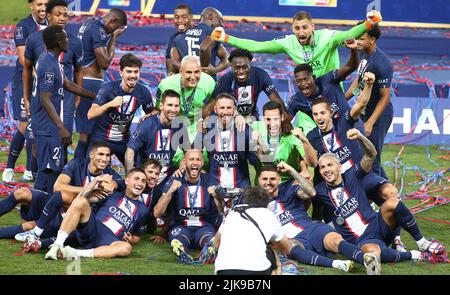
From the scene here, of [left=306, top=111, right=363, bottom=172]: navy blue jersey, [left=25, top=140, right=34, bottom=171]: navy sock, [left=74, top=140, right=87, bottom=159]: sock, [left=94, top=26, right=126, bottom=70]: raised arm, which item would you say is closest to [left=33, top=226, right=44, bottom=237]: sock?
[left=74, top=140, right=87, bottom=159]: sock

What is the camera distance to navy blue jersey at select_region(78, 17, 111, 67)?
38.3ft

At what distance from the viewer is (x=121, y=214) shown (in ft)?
30.5

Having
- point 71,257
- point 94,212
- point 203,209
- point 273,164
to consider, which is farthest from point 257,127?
point 71,257

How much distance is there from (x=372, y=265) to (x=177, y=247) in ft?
5.83

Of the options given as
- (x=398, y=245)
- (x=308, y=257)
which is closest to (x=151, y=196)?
(x=308, y=257)

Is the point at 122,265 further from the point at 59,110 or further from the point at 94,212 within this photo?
the point at 59,110

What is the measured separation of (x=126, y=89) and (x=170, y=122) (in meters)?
0.66

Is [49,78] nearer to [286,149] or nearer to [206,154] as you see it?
[206,154]

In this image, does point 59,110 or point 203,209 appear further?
point 59,110

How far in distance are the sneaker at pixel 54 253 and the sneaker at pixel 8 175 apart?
3740 mm

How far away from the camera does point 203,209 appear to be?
31.3 feet

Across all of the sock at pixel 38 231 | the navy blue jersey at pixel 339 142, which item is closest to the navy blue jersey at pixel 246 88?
the navy blue jersey at pixel 339 142

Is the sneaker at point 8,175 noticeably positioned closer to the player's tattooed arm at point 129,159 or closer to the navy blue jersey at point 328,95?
the player's tattooed arm at point 129,159

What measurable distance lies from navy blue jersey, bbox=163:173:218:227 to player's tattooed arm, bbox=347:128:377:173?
1.45 metres
